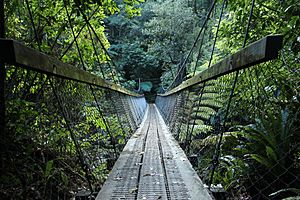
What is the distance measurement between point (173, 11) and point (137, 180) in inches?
562

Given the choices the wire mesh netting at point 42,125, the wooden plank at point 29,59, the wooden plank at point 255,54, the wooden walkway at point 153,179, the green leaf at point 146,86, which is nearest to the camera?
the wooden plank at point 29,59

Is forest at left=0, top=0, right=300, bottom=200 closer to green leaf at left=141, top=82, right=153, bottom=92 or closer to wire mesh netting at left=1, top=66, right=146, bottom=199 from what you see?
wire mesh netting at left=1, top=66, right=146, bottom=199

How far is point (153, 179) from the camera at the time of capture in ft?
4.93

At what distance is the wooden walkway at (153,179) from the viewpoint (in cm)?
128

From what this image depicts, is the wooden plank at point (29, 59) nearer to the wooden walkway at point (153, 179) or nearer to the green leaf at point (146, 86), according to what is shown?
the wooden walkway at point (153, 179)

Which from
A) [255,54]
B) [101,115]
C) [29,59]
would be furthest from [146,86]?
[29,59]

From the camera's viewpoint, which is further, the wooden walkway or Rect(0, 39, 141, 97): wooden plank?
the wooden walkway

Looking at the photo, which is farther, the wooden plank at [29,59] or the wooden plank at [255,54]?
the wooden plank at [255,54]

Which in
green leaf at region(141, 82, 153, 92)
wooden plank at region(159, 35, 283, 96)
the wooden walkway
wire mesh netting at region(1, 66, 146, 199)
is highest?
green leaf at region(141, 82, 153, 92)

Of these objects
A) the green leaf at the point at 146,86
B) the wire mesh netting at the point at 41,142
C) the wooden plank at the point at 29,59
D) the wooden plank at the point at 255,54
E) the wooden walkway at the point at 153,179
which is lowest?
the wooden walkway at the point at 153,179

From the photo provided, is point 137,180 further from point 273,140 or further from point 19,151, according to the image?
point 273,140

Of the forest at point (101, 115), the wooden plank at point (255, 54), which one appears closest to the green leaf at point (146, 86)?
the forest at point (101, 115)

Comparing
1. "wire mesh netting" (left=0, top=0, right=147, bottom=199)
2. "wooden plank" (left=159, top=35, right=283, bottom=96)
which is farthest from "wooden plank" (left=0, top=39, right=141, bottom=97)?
"wooden plank" (left=159, top=35, right=283, bottom=96)

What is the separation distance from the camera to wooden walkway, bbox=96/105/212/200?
50.3 inches
